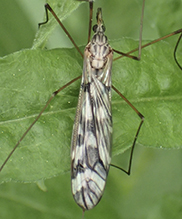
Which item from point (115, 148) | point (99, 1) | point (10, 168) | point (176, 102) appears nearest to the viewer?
point (10, 168)

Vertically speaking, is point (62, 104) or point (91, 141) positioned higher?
point (62, 104)

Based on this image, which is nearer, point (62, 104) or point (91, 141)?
point (91, 141)

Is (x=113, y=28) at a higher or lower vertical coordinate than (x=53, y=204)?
higher

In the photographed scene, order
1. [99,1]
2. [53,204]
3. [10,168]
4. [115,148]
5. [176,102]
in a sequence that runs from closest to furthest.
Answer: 1. [10,168]
2. [115,148]
3. [176,102]
4. [53,204]
5. [99,1]

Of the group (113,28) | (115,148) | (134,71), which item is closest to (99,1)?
(113,28)

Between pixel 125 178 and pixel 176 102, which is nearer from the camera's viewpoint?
pixel 176 102

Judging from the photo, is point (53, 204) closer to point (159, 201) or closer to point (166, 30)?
point (159, 201)

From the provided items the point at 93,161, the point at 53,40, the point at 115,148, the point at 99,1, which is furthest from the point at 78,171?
the point at 99,1

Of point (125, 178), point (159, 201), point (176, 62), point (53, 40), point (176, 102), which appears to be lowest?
point (159, 201)
